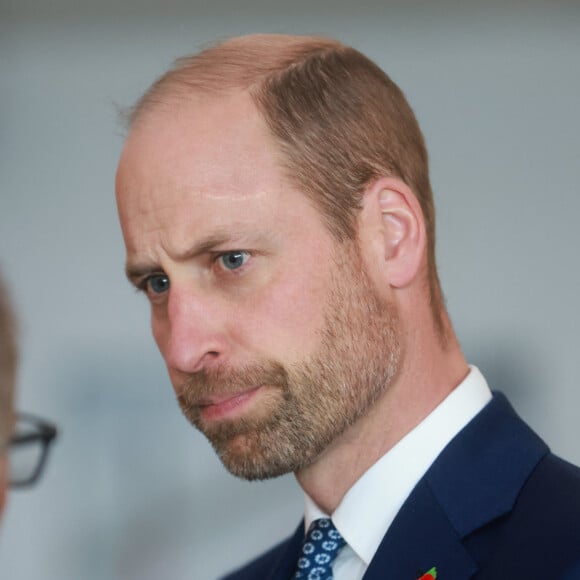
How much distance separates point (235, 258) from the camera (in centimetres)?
215

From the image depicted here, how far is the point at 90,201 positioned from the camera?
14.7 feet

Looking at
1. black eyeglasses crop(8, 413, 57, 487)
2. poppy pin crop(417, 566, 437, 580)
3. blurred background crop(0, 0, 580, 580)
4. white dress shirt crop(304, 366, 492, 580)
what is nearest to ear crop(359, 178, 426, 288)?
white dress shirt crop(304, 366, 492, 580)

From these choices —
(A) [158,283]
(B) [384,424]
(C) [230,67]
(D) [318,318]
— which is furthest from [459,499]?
(C) [230,67]

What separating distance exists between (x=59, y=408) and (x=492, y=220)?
1.45m

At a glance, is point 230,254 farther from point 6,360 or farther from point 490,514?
point 6,360

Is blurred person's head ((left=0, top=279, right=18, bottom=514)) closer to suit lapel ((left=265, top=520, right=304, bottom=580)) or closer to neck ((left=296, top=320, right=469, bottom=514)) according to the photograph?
neck ((left=296, top=320, right=469, bottom=514))

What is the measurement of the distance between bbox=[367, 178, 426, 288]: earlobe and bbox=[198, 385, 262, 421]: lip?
30cm

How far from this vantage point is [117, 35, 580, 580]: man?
6.98 feet

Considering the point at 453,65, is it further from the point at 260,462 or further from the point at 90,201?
the point at 260,462

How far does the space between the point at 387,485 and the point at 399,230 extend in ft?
1.34

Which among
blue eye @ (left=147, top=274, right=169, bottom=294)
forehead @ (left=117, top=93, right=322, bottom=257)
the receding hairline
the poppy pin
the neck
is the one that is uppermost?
the receding hairline

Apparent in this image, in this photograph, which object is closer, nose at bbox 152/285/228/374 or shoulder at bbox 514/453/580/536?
shoulder at bbox 514/453/580/536

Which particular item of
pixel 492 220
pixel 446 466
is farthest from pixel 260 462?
pixel 492 220

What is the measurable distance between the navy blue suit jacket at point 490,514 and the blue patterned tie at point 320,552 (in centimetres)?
14
